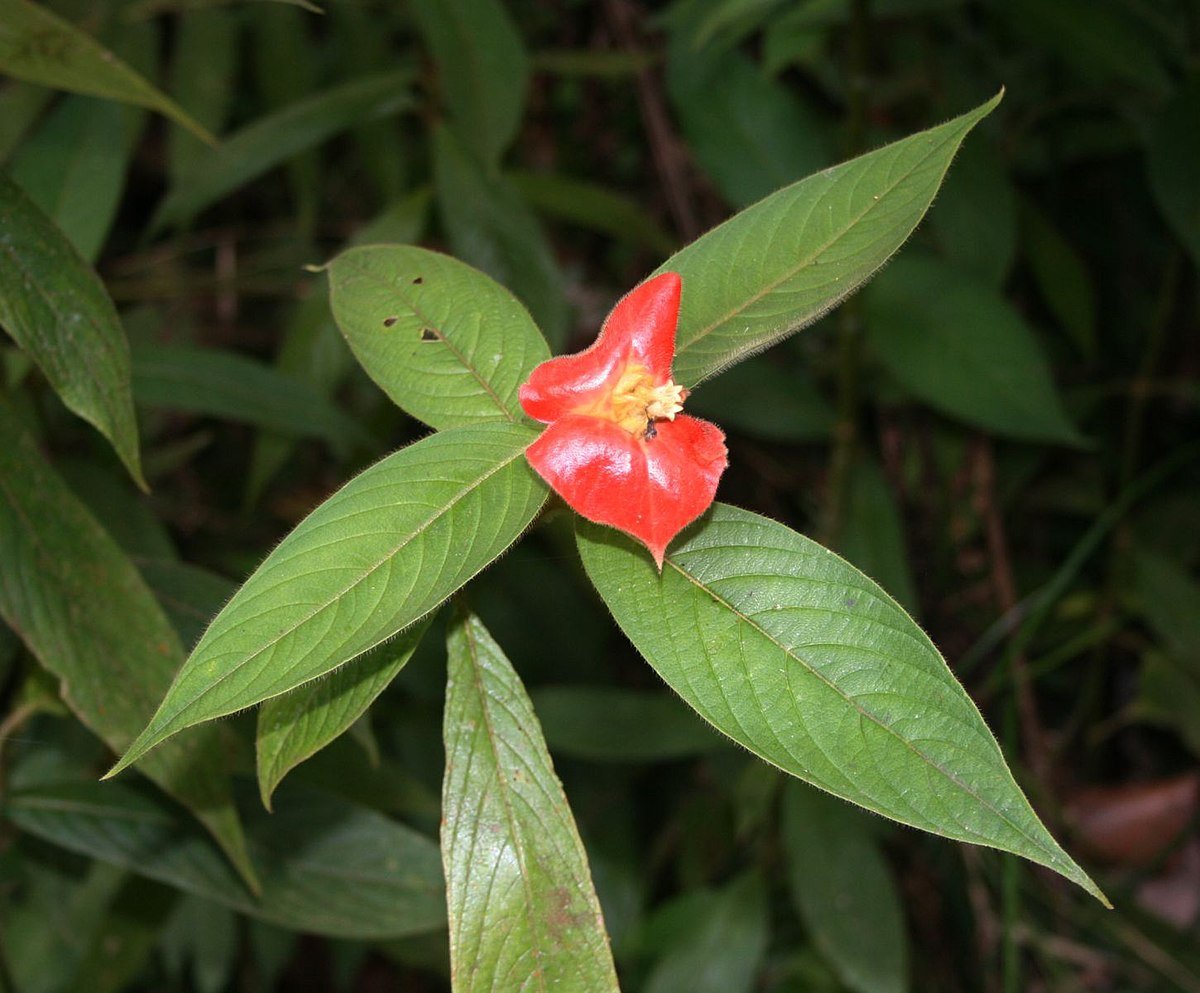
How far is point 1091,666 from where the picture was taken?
2.53 m

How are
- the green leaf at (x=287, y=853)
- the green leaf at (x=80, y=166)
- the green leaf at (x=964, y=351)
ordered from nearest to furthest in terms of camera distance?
the green leaf at (x=287, y=853), the green leaf at (x=80, y=166), the green leaf at (x=964, y=351)

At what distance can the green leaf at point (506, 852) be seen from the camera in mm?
788

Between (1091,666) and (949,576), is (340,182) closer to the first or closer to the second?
(949,576)

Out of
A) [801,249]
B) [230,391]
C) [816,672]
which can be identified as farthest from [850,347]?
[816,672]

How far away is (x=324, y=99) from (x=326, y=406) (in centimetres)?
53

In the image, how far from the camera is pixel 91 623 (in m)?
0.96

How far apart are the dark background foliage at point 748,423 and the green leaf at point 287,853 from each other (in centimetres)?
6

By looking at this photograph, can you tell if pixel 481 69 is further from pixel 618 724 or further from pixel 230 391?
pixel 618 724

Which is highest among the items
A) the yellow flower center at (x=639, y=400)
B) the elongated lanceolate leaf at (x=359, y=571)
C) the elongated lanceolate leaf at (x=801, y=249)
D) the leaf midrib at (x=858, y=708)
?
the elongated lanceolate leaf at (x=801, y=249)

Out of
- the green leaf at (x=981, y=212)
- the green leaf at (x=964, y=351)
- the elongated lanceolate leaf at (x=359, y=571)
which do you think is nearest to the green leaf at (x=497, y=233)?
the green leaf at (x=964, y=351)

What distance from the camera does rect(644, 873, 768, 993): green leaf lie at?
6.23 feet

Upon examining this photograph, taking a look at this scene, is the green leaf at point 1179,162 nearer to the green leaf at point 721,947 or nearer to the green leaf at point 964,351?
the green leaf at point 964,351

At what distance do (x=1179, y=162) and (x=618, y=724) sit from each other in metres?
1.23

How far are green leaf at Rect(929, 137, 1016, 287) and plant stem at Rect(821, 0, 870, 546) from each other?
24 centimetres
